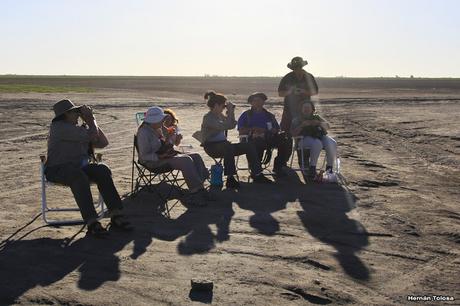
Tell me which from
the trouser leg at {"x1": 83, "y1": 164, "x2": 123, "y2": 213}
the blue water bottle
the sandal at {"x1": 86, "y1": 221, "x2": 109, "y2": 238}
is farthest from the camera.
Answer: the blue water bottle

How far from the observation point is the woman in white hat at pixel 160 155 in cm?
718

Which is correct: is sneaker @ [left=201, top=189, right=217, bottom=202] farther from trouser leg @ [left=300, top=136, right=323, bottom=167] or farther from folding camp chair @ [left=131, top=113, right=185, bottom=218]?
trouser leg @ [left=300, top=136, right=323, bottom=167]

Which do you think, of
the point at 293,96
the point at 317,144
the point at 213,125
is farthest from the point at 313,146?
the point at 213,125

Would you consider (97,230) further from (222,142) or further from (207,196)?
(222,142)

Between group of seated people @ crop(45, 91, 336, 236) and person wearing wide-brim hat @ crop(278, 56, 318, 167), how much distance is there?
0.88 ft

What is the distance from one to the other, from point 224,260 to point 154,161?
241 centimetres

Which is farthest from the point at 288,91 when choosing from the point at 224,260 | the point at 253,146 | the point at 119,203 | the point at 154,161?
the point at 224,260

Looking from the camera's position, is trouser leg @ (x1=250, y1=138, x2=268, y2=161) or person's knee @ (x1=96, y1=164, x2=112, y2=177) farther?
trouser leg @ (x1=250, y1=138, x2=268, y2=161)

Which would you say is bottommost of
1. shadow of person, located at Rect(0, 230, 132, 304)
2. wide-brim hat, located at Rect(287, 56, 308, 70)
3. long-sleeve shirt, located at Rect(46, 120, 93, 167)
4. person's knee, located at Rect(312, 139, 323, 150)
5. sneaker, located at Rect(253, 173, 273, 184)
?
shadow of person, located at Rect(0, 230, 132, 304)

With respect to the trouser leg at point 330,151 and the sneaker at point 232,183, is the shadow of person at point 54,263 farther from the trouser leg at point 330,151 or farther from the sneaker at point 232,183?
the trouser leg at point 330,151

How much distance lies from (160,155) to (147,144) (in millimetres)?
224

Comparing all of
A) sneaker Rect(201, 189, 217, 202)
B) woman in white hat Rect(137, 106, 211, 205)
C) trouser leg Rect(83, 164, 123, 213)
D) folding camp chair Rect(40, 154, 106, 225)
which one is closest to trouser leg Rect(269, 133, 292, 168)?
sneaker Rect(201, 189, 217, 202)

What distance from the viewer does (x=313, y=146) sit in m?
8.87

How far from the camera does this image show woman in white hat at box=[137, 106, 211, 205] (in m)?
7.18
